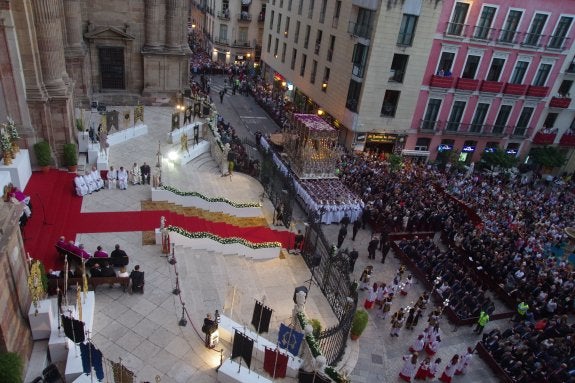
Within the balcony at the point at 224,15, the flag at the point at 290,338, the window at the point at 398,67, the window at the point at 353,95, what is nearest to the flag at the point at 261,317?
the flag at the point at 290,338

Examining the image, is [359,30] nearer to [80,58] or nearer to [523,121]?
[523,121]

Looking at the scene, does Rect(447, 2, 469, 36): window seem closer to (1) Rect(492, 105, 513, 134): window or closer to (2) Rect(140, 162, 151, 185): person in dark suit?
(1) Rect(492, 105, 513, 134): window

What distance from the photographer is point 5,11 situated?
1820 cm

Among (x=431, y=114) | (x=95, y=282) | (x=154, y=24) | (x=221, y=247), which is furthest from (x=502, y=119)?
(x=95, y=282)

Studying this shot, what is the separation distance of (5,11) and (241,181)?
1469cm

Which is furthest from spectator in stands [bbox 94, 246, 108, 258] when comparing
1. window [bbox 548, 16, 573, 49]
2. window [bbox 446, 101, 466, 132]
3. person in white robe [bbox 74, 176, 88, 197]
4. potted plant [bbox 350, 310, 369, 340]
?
window [bbox 548, 16, 573, 49]

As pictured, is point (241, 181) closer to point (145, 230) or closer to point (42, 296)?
point (145, 230)

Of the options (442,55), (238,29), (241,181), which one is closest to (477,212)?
(442,55)

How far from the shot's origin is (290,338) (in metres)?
14.0

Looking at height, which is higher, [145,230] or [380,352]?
[145,230]

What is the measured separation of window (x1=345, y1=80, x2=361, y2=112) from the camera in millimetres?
35775

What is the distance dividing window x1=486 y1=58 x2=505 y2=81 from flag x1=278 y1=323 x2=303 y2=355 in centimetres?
3160

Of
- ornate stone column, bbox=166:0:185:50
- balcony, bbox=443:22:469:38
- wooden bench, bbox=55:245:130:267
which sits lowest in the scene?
wooden bench, bbox=55:245:130:267

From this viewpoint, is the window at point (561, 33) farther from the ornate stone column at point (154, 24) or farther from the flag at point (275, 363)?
the flag at point (275, 363)
